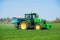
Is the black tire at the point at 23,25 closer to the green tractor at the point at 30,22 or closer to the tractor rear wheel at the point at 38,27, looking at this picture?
the green tractor at the point at 30,22

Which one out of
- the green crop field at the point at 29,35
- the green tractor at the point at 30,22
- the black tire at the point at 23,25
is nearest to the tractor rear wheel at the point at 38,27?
the green tractor at the point at 30,22

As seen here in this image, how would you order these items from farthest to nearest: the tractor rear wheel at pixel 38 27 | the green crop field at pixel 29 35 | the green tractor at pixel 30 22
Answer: the green tractor at pixel 30 22, the tractor rear wheel at pixel 38 27, the green crop field at pixel 29 35

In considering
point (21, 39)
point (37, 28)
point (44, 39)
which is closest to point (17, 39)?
point (21, 39)

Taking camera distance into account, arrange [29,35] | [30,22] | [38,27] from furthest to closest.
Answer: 1. [30,22]
2. [38,27]
3. [29,35]

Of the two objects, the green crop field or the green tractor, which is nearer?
the green crop field

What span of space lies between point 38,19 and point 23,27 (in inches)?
79.7

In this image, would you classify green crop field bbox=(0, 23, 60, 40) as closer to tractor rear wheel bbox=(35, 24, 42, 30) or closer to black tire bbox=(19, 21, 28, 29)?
tractor rear wheel bbox=(35, 24, 42, 30)

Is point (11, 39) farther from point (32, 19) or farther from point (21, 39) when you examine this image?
point (32, 19)

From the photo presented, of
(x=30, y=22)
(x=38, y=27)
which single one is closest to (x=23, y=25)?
(x=30, y=22)

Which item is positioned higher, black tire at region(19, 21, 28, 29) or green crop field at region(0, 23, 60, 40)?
black tire at region(19, 21, 28, 29)

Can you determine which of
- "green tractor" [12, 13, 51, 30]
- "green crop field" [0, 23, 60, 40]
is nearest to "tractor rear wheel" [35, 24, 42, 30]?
"green tractor" [12, 13, 51, 30]

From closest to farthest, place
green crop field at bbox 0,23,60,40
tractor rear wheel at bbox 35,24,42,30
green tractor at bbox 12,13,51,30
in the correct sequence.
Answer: green crop field at bbox 0,23,60,40, tractor rear wheel at bbox 35,24,42,30, green tractor at bbox 12,13,51,30

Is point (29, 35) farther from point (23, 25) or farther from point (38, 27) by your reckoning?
point (23, 25)

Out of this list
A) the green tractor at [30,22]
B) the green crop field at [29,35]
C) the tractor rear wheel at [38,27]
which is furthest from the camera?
the green tractor at [30,22]
